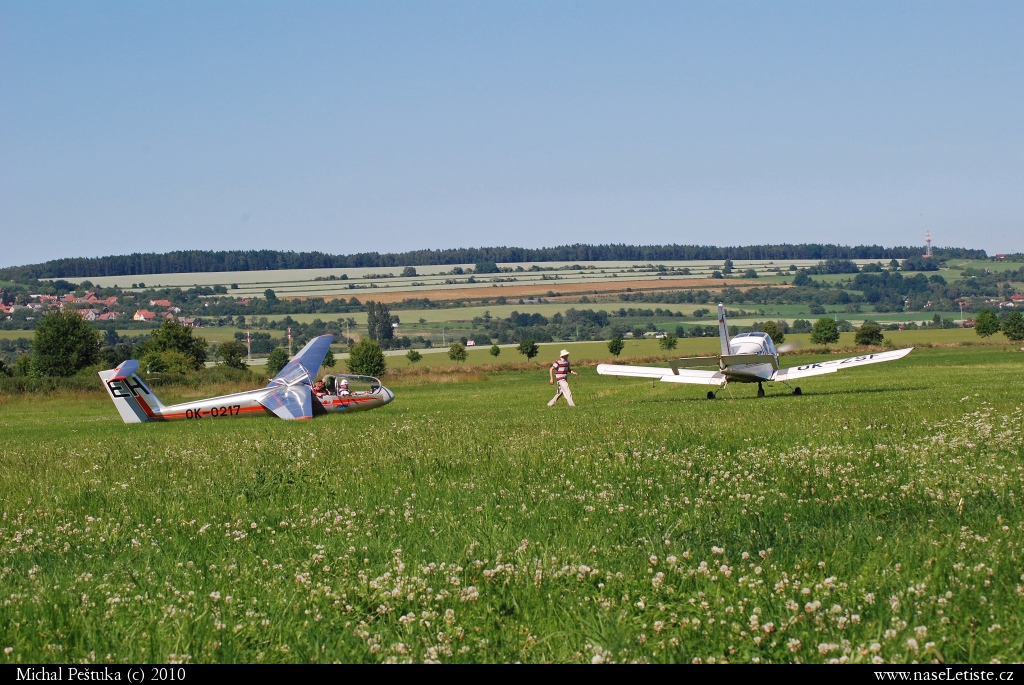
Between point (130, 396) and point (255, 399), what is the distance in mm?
3782

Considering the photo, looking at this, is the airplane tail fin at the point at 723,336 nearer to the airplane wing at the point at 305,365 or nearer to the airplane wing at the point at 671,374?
the airplane wing at the point at 671,374

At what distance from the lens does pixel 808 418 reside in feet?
48.9

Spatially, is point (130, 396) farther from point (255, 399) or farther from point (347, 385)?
point (347, 385)

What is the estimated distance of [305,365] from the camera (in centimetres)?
2791

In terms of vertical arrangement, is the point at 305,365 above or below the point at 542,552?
below

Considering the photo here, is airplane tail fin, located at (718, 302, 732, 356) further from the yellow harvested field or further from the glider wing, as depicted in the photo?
the yellow harvested field

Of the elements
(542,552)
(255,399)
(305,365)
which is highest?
(542,552)

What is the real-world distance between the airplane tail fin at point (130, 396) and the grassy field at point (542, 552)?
1606 cm

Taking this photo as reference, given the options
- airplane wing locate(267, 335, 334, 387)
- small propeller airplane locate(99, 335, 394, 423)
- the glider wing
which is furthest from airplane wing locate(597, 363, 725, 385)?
the glider wing

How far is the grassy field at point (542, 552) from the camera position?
16.2 feet

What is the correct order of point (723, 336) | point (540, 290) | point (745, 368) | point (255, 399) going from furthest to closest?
1. point (540, 290)
2. point (723, 336)
3. point (745, 368)
4. point (255, 399)

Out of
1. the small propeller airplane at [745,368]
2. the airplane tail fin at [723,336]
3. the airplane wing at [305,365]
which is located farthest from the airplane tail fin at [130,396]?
the airplane tail fin at [723,336]

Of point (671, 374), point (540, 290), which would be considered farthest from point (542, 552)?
point (540, 290)
